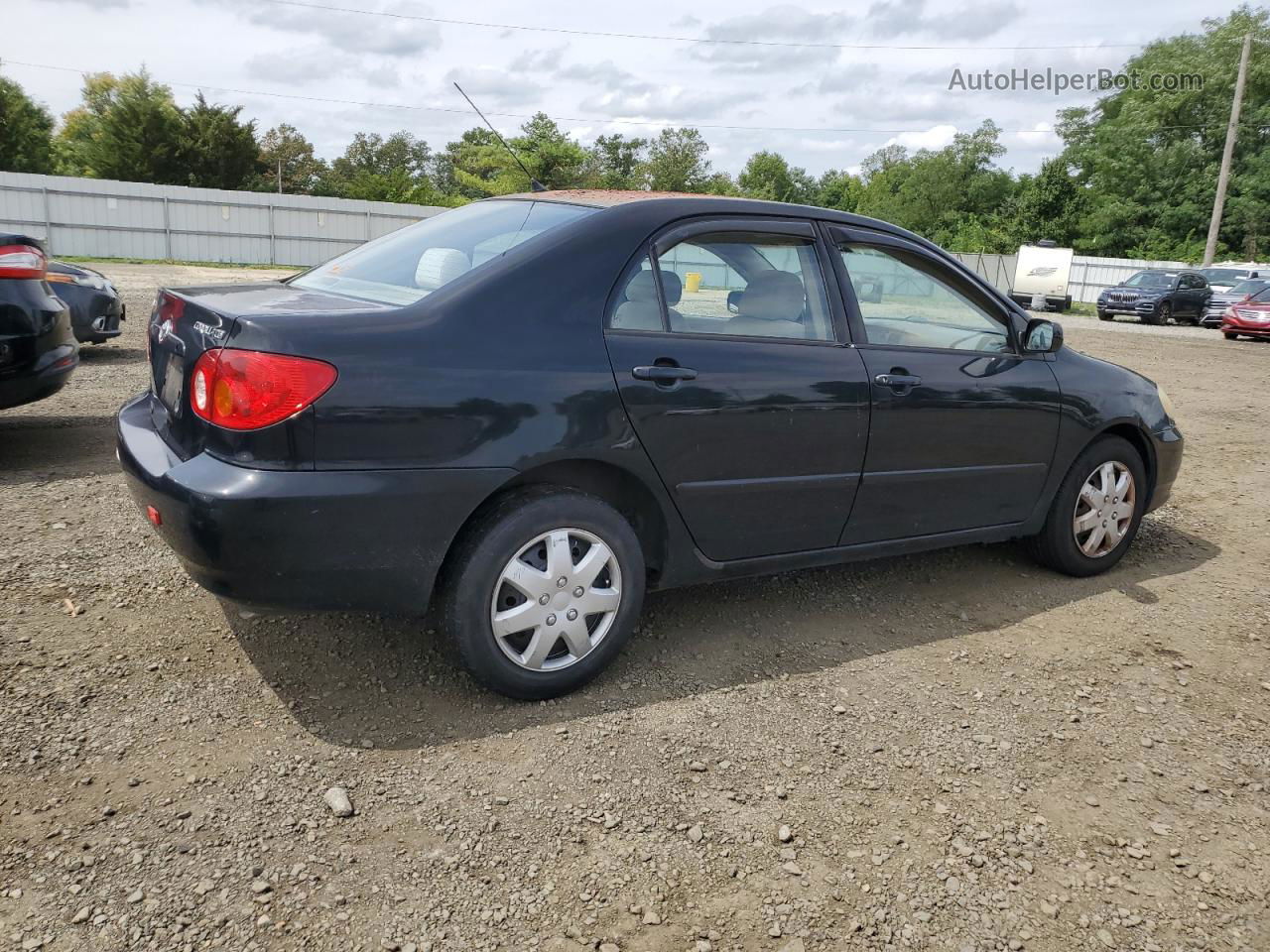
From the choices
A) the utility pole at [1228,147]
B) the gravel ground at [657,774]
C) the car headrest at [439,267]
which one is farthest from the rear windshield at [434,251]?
the utility pole at [1228,147]

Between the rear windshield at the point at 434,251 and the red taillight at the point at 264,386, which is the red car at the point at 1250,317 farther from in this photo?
the red taillight at the point at 264,386

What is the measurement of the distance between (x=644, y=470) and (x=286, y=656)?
1.37m

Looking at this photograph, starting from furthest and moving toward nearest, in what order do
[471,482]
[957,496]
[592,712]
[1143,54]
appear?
→ [1143,54]
[957,496]
[592,712]
[471,482]

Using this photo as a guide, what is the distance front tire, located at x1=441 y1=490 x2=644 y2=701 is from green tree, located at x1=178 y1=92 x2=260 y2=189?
48272 mm

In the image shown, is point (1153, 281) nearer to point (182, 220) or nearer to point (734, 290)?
point (182, 220)

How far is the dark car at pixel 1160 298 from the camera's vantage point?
28.2m

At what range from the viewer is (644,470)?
10.5ft

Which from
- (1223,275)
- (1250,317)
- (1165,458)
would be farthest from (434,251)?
(1223,275)

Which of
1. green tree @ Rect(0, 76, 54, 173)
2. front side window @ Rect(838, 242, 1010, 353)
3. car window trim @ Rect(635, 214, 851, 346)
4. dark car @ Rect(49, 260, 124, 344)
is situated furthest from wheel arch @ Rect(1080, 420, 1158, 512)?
green tree @ Rect(0, 76, 54, 173)

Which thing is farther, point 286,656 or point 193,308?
point 286,656

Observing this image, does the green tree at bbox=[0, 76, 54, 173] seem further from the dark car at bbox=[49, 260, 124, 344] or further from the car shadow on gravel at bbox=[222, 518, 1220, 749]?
the car shadow on gravel at bbox=[222, 518, 1220, 749]

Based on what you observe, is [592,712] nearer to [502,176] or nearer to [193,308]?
[193,308]

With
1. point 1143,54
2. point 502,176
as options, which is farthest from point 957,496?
point 1143,54

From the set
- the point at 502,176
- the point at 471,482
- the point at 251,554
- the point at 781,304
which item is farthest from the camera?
the point at 502,176
